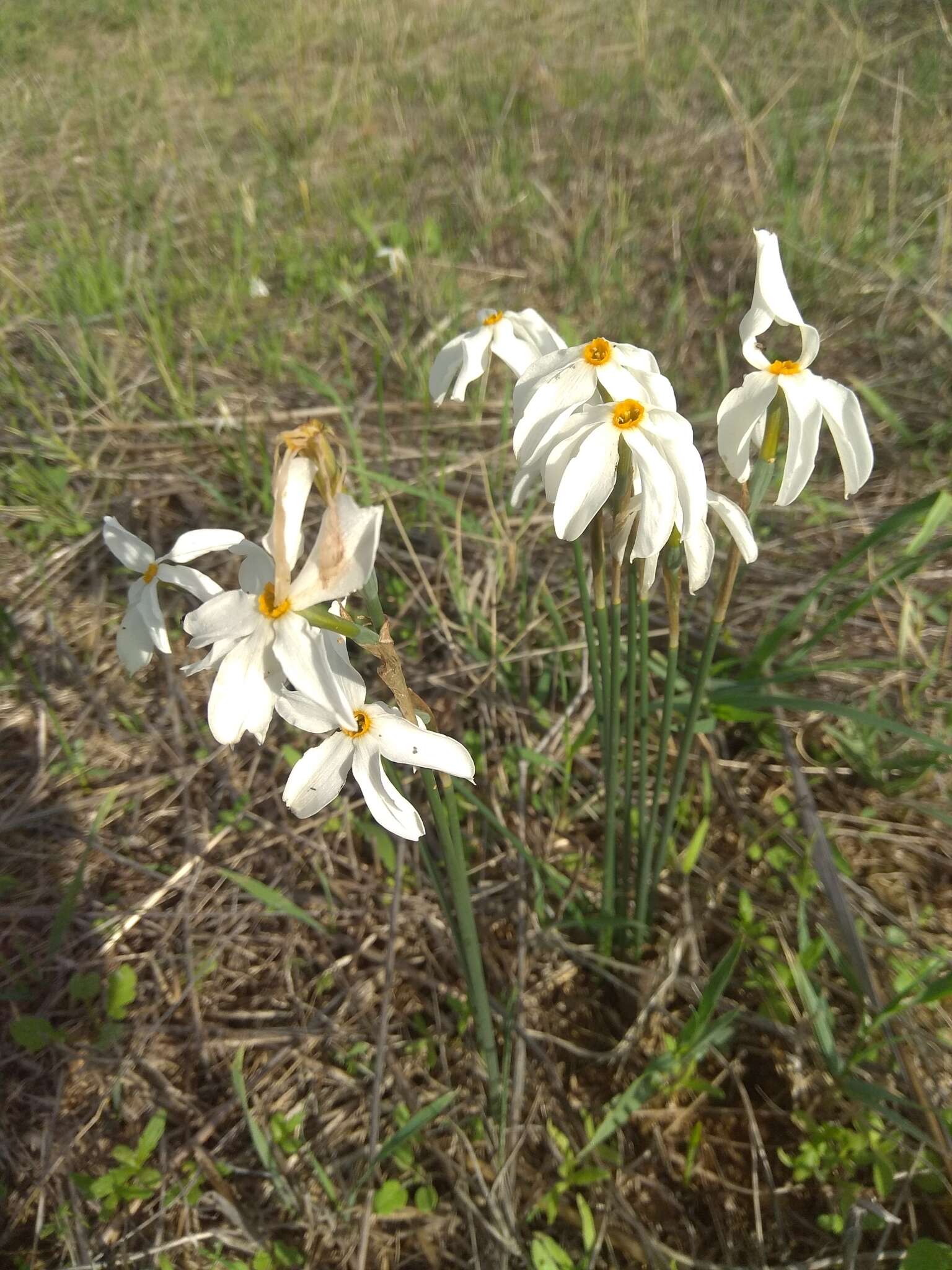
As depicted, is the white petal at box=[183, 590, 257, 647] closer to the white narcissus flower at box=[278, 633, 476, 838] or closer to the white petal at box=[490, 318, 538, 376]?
the white narcissus flower at box=[278, 633, 476, 838]

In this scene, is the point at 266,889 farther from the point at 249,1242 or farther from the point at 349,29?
the point at 349,29

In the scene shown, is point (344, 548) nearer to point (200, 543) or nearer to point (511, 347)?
point (200, 543)

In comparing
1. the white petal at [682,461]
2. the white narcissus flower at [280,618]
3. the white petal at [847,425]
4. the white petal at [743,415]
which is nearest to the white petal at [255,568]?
the white narcissus flower at [280,618]

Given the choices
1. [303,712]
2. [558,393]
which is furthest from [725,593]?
[303,712]

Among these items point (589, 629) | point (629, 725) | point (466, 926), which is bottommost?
point (466, 926)

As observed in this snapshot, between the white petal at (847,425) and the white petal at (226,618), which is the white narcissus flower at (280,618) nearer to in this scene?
the white petal at (226,618)

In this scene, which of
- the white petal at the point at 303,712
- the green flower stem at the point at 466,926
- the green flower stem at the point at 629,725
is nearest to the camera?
the white petal at the point at 303,712
